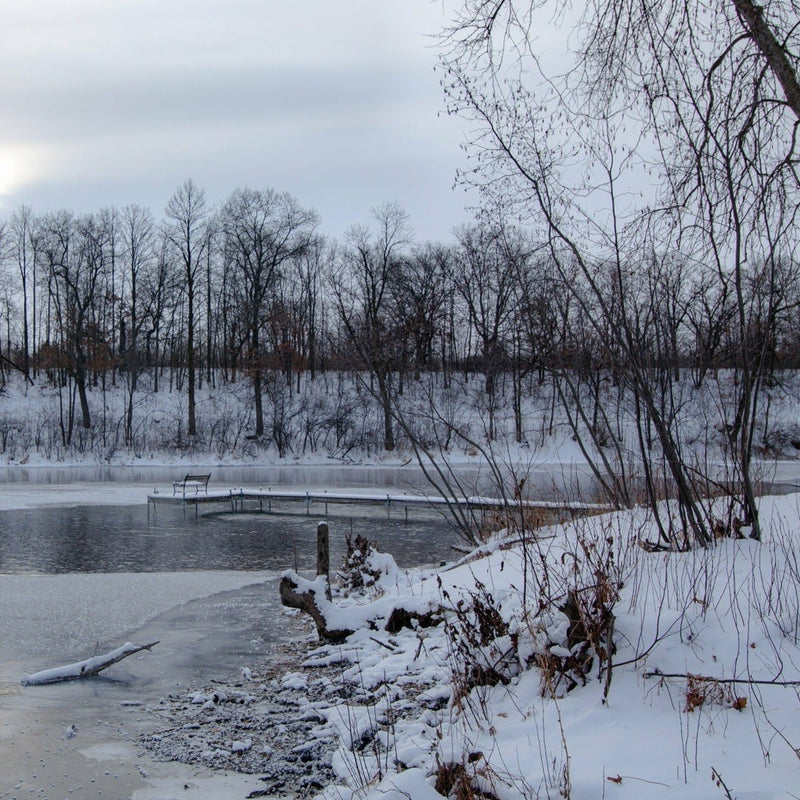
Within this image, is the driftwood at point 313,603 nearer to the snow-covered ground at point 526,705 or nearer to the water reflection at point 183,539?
the snow-covered ground at point 526,705

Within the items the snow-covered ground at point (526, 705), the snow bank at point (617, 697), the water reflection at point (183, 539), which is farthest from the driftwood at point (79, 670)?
the water reflection at point (183, 539)

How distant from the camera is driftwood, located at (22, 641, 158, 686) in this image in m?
7.41

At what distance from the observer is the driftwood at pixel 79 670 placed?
7414 mm

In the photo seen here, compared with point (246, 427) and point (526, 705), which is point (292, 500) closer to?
point (526, 705)

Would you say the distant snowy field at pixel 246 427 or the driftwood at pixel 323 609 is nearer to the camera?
the driftwood at pixel 323 609

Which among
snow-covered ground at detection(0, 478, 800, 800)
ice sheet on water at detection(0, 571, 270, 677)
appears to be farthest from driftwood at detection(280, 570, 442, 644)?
ice sheet on water at detection(0, 571, 270, 677)

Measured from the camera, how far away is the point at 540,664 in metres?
5.02

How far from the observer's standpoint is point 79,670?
7648 millimetres

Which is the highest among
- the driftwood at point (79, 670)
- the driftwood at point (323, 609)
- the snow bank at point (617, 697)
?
the snow bank at point (617, 697)

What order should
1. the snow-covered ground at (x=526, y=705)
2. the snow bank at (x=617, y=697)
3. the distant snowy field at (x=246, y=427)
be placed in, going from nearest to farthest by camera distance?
1. the snow bank at (x=617, y=697)
2. the snow-covered ground at (x=526, y=705)
3. the distant snowy field at (x=246, y=427)

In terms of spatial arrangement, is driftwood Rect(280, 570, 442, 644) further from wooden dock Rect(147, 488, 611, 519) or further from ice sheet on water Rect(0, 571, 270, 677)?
wooden dock Rect(147, 488, 611, 519)

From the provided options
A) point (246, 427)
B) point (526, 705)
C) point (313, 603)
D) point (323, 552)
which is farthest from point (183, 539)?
point (246, 427)

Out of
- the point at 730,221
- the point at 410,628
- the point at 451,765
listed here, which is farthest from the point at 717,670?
the point at 410,628

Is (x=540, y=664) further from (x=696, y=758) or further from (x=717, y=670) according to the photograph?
(x=696, y=758)
